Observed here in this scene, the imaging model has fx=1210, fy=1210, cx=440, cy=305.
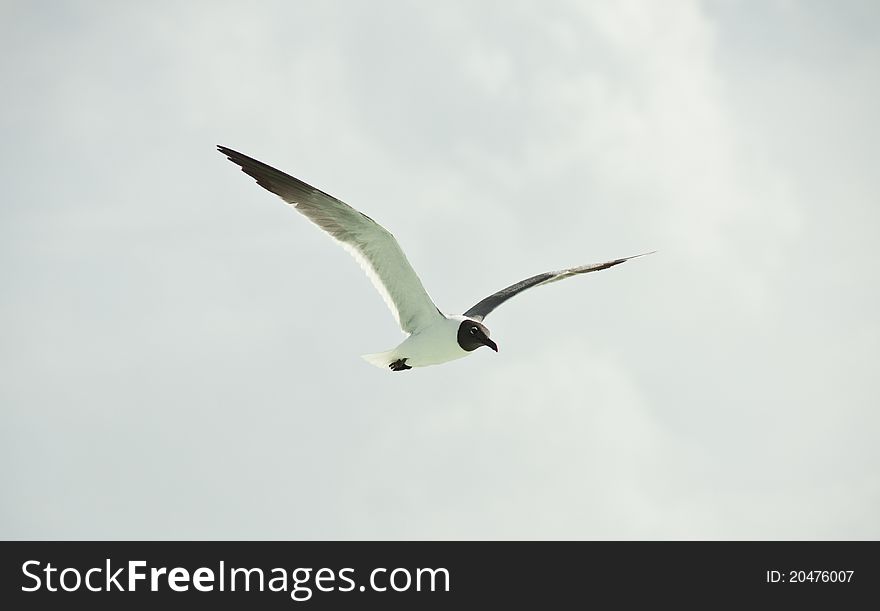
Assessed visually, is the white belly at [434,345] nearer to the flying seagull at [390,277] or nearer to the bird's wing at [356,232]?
the flying seagull at [390,277]

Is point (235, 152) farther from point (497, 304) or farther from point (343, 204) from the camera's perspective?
point (497, 304)

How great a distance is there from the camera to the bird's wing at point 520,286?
1686cm

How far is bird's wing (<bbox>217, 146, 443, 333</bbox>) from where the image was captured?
15367 millimetres

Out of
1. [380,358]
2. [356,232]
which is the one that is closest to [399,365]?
[380,358]

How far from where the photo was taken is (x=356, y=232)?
611 inches

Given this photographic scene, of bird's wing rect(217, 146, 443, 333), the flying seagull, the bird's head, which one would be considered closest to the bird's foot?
the flying seagull

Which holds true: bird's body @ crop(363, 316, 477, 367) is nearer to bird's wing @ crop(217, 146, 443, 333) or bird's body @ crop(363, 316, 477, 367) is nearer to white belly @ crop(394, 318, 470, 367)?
white belly @ crop(394, 318, 470, 367)

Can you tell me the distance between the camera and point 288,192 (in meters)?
15.5

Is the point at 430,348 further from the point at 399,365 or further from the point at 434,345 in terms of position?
the point at 399,365

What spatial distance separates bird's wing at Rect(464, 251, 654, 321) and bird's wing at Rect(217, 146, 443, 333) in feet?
3.23

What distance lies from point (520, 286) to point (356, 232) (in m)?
3.11
